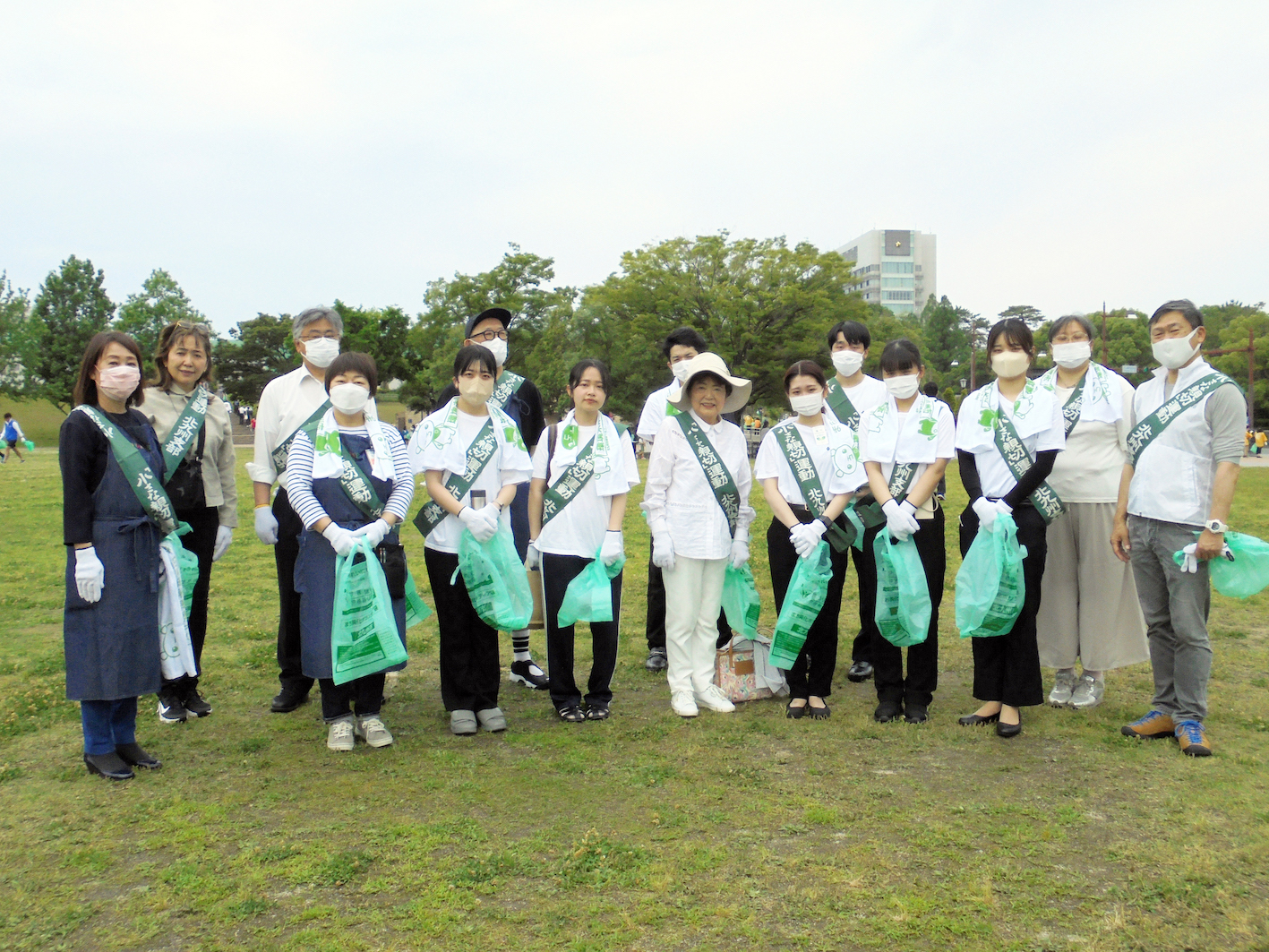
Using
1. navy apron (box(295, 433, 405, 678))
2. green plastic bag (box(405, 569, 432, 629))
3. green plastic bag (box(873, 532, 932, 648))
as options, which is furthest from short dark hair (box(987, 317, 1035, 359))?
navy apron (box(295, 433, 405, 678))

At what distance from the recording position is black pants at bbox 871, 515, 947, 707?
16.0ft

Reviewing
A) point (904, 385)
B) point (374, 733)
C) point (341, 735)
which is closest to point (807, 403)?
point (904, 385)

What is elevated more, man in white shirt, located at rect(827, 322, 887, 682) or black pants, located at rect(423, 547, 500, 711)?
man in white shirt, located at rect(827, 322, 887, 682)

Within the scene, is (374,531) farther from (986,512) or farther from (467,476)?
(986,512)

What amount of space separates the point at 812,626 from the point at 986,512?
1.12 meters

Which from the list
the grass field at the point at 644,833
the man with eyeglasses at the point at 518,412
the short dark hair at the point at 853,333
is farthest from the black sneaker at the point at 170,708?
the short dark hair at the point at 853,333

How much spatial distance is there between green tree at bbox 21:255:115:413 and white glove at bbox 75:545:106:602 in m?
60.0

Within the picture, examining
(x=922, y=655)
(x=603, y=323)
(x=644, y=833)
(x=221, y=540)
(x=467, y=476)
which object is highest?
(x=603, y=323)

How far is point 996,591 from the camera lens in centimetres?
452

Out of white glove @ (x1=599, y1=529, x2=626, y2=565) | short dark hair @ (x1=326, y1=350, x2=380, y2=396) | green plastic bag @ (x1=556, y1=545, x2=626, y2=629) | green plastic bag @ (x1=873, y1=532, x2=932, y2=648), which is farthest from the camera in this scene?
white glove @ (x1=599, y1=529, x2=626, y2=565)

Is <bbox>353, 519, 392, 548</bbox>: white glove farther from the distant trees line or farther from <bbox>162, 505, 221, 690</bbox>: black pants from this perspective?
the distant trees line

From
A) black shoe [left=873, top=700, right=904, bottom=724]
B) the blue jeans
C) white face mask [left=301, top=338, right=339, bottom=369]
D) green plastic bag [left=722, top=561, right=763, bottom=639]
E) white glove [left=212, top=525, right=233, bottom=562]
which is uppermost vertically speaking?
white face mask [left=301, top=338, right=339, bottom=369]

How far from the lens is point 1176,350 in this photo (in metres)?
4.53

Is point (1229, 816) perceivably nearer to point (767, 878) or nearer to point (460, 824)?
point (767, 878)
